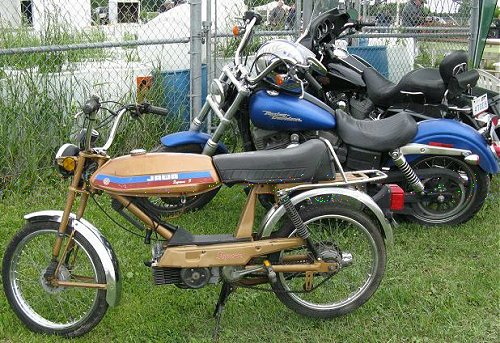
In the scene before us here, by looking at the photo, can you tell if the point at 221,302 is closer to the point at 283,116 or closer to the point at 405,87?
the point at 283,116

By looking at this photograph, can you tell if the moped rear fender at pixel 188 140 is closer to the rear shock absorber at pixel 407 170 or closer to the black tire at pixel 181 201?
the black tire at pixel 181 201

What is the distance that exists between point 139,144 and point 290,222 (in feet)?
9.45

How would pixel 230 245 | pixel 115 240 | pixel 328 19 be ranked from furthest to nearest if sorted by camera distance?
pixel 328 19, pixel 115 240, pixel 230 245

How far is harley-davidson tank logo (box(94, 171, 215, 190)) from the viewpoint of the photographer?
2.97 metres

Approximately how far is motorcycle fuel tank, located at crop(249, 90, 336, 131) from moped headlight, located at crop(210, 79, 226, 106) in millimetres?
237

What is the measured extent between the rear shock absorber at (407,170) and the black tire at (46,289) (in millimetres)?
2197

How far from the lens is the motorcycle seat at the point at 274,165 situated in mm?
3055

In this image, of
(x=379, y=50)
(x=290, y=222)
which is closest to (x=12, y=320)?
(x=290, y=222)

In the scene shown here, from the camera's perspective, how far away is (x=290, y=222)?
3223mm

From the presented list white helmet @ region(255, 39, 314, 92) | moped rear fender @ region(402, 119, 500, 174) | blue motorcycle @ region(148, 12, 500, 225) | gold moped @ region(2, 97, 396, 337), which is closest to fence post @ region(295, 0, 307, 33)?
blue motorcycle @ region(148, 12, 500, 225)

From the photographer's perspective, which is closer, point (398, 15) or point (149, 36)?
point (149, 36)

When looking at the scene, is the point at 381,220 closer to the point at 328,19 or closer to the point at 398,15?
the point at 328,19

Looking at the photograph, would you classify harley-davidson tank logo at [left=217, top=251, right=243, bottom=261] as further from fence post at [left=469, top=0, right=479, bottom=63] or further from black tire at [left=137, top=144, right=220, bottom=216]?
fence post at [left=469, top=0, right=479, bottom=63]

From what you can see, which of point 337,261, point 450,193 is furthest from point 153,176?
point 450,193
